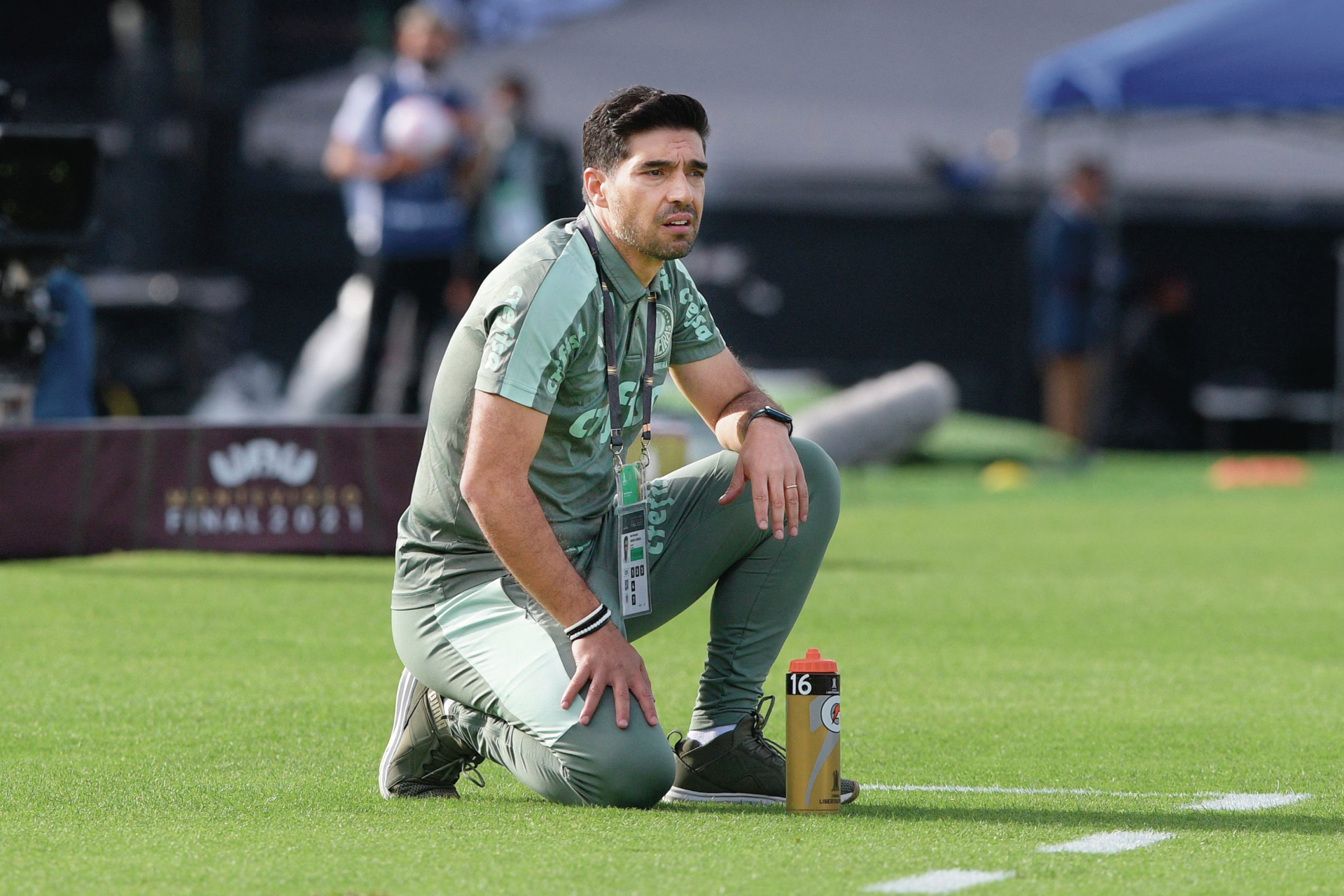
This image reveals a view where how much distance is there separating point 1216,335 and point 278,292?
8.22 m

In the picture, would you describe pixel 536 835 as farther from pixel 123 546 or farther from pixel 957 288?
pixel 957 288

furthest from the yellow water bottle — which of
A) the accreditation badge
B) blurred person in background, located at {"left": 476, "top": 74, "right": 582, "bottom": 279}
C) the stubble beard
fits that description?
blurred person in background, located at {"left": 476, "top": 74, "right": 582, "bottom": 279}

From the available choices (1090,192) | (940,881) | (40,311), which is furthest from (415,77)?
(940,881)

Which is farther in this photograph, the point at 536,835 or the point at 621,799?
the point at 621,799

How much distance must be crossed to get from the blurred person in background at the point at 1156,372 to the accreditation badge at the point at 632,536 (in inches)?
532

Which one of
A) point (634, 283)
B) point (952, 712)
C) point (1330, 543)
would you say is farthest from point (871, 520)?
point (634, 283)

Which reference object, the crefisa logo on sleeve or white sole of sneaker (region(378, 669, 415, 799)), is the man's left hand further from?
the crefisa logo on sleeve

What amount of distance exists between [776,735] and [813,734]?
1.12m

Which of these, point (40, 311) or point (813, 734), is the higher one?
point (40, 311)

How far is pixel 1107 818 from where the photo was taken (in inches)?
158

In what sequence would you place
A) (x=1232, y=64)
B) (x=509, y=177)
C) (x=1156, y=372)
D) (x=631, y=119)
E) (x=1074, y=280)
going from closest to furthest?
(x=631, y=119), (x=509, y=177), (x=1232, y=64), (x=1074, y=280), (x=1156, y=372)

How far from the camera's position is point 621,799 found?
4012mm

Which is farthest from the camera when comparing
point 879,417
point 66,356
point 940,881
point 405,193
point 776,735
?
point 879,417

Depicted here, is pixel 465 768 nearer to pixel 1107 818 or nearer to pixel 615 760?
pixel 615 760
